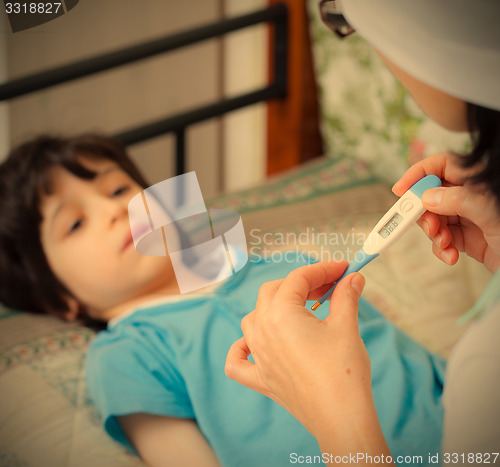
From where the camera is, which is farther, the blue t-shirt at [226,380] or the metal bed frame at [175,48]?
the metal bed frame at [175,48]

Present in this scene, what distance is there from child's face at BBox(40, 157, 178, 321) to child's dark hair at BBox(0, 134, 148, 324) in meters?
0.02

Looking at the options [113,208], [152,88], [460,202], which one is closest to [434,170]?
[460,202]

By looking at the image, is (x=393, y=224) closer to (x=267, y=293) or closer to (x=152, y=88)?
(x=267, y=293)

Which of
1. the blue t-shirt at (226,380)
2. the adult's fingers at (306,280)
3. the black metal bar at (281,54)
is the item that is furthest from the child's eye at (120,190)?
the black metal bar at (281,54)

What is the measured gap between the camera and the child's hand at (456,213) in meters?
0.41

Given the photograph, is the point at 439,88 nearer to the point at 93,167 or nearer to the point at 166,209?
the point at 166,209

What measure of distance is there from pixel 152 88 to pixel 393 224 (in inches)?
32.1

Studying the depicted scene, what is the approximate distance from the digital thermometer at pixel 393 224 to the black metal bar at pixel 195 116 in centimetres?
53

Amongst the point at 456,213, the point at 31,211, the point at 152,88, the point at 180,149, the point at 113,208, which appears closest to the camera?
the point at 456,213

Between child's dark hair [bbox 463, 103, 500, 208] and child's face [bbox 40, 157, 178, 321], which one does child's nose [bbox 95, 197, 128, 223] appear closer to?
child's face [bbox 40, 157, 178, 321]

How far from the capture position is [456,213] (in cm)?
43

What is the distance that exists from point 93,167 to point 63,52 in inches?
5.8

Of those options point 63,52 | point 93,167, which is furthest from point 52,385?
point 63,52

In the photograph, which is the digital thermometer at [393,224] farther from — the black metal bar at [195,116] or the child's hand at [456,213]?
the black metal bar at [195,116]
